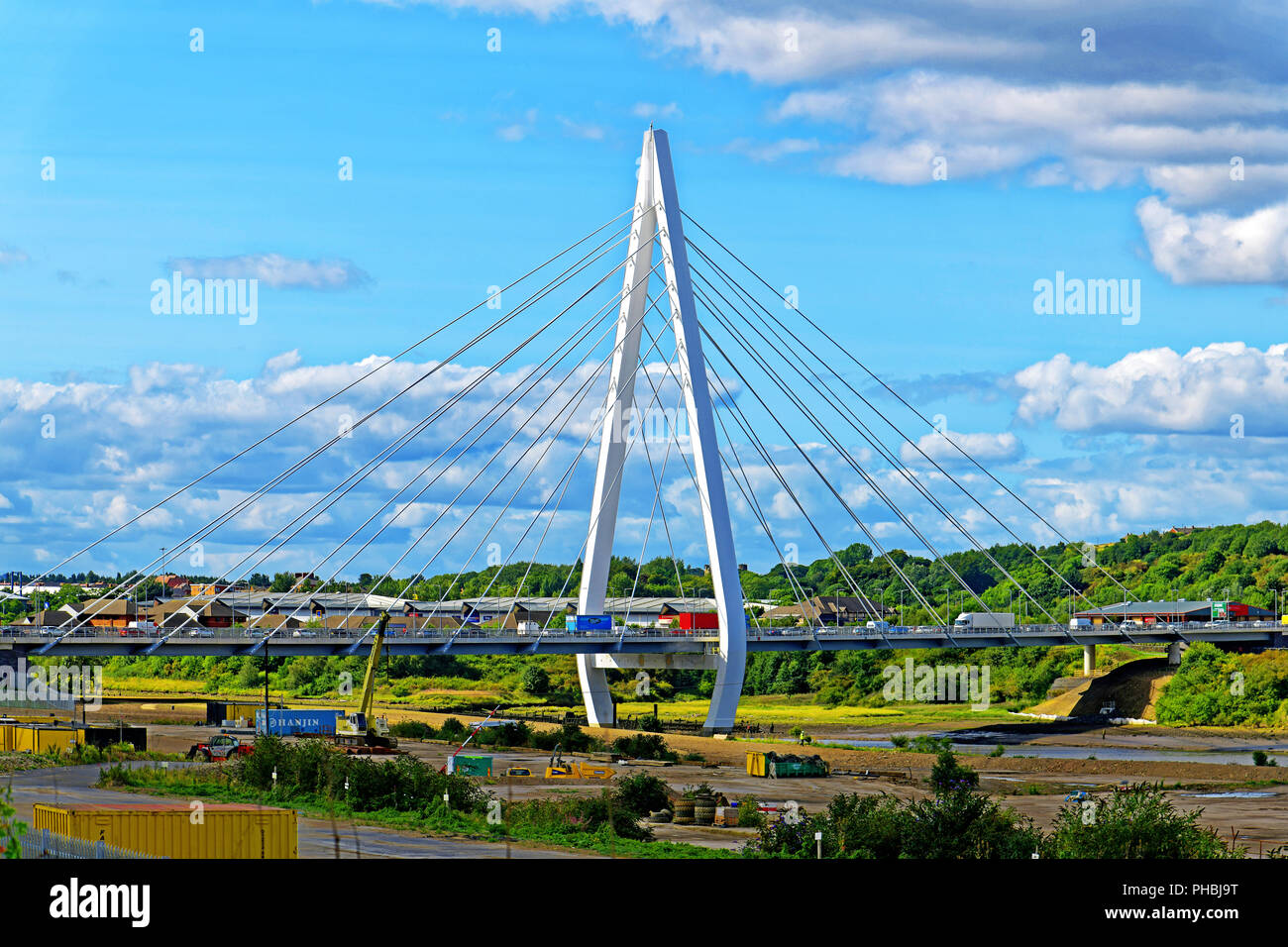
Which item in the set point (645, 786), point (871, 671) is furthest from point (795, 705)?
point (645, 786)

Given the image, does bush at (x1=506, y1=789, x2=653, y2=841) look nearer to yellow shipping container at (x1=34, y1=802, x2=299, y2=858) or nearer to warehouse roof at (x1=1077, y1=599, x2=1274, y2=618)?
yellow shipping container at (x1=34, y1=802, x2=299, y2=858)

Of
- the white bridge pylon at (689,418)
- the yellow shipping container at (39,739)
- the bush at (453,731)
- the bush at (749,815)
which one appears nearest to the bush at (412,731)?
the bush at (453,731)

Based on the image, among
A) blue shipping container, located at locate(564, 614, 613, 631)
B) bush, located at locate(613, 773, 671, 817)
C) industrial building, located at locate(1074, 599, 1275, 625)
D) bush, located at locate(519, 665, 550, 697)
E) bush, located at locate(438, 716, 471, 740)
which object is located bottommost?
bush, located at locate(519, 665, 550, 697)

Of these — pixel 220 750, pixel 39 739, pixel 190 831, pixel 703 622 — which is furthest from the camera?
pixel 703 622

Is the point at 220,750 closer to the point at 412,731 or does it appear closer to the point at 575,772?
the point at 575,772

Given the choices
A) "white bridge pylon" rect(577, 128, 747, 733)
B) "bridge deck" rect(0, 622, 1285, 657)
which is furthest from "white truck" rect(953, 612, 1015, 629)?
"white bridge pylon" rect(577, 128, 747, 733)

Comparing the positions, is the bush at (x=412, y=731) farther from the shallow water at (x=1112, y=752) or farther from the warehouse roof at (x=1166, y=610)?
the warehouse roof at (x=1166, y=610)

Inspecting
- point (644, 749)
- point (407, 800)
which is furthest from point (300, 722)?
point (407, 800)
